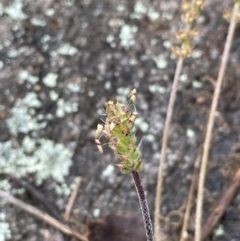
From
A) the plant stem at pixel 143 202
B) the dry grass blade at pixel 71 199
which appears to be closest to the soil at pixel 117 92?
the dry grass blade at pixel 71 199

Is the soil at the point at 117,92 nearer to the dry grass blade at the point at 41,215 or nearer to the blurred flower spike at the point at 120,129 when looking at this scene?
the dry grass blade at the point at 41,215

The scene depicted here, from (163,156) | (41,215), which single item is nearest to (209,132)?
(163,156)

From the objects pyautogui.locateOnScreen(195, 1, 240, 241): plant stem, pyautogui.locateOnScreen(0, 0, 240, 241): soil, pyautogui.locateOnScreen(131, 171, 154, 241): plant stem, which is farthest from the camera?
pyautogui.locateOnScreen(0, 0, 240, 241): soil

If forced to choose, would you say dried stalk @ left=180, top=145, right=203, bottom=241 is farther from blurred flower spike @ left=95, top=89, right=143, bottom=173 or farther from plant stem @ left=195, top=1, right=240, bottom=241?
blurred flower spike @ left=95, top=89, right=143, bottom=173

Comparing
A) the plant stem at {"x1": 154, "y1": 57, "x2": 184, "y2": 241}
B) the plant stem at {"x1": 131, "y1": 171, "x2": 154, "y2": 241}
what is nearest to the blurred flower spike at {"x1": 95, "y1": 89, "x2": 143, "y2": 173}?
the plant stem at {"x1": 131, "y1": 171, "x2": 154, "y2": 241}

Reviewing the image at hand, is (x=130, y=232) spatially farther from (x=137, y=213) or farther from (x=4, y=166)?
(x=4, y=166)

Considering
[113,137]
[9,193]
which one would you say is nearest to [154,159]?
[9,193]
